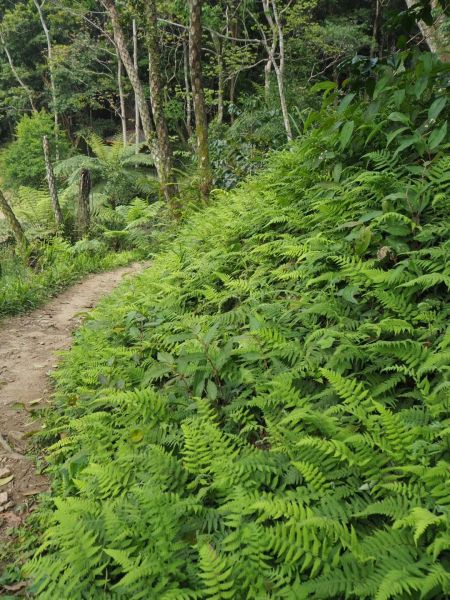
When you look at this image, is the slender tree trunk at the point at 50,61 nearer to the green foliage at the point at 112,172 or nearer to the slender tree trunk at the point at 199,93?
the green foliage at the point at 112,172

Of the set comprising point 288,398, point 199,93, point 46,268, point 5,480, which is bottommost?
point 5,480

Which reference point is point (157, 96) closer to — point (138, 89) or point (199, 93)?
point (199, 93)

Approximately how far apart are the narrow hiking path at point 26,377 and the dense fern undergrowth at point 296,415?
291 mm

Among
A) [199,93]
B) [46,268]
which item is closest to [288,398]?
[199,93]

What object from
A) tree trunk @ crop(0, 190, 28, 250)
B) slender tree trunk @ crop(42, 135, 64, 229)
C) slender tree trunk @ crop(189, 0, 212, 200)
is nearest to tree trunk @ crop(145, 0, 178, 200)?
slender tree trunk @ crop(189, 0, 212, 200)

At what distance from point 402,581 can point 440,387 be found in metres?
0.91

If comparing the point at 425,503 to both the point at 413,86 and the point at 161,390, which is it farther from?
the point at 413,86

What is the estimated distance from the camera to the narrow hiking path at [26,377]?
341 cm

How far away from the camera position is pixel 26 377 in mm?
5102

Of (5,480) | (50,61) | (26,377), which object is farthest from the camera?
(50,61)

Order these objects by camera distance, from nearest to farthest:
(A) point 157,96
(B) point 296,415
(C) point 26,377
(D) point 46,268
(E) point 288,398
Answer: (B) point 296,415
(E) point 288,398
(C) point 26,377
(A) point 157,96
(D) point 46,268

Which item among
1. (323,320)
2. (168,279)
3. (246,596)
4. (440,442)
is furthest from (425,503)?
(168,279)

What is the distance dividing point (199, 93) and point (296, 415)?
291 inches

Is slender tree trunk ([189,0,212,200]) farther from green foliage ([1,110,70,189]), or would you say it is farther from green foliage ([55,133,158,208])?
green foliage ([1,110,70,189])
